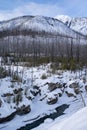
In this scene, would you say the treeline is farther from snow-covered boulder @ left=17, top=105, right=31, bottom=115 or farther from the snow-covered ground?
snow-covered boulder @ left=17, top=105, right=31, bottom=115

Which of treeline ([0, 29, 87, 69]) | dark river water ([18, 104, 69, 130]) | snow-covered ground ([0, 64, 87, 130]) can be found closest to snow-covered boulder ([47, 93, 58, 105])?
snow-covered ground ([0, 64, 87, 130])

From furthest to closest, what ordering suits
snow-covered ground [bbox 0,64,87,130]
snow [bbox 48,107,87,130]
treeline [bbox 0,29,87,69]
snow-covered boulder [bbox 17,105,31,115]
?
treeline [bbox 0,29,87,69] → snow-covered boulder [bbox 17,105,31,115] → snow-covered ground [bbox 0,64,87,130] → snow [bbox 48,107,87,130]

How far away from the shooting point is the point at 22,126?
1108 cm

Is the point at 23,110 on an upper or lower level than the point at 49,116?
upper

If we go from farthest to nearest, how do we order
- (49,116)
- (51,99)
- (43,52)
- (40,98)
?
(43,52) → (40,98) → (51,99) → (49,116)

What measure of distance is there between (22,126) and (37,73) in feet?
35.2

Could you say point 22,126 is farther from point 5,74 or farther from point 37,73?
point 37,73

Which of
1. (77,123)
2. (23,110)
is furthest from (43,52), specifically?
(77,123)

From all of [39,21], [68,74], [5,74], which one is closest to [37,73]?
[68,74]

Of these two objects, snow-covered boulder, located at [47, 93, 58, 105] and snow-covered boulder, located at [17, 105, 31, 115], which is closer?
snow-covered boulder, located at [17, 105, 31, 115]

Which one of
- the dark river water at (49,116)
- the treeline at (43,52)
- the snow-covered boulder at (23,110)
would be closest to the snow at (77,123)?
the dark river water at (49,116)

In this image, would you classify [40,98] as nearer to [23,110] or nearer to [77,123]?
[23,110]

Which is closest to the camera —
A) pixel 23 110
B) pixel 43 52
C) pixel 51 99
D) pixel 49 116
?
pixel 49 116

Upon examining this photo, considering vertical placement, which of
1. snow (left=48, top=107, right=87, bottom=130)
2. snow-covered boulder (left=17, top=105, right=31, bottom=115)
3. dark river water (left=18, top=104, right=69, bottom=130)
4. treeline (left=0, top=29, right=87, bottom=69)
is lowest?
dark river water (left=18, top=104, right=69, bottom=130)
